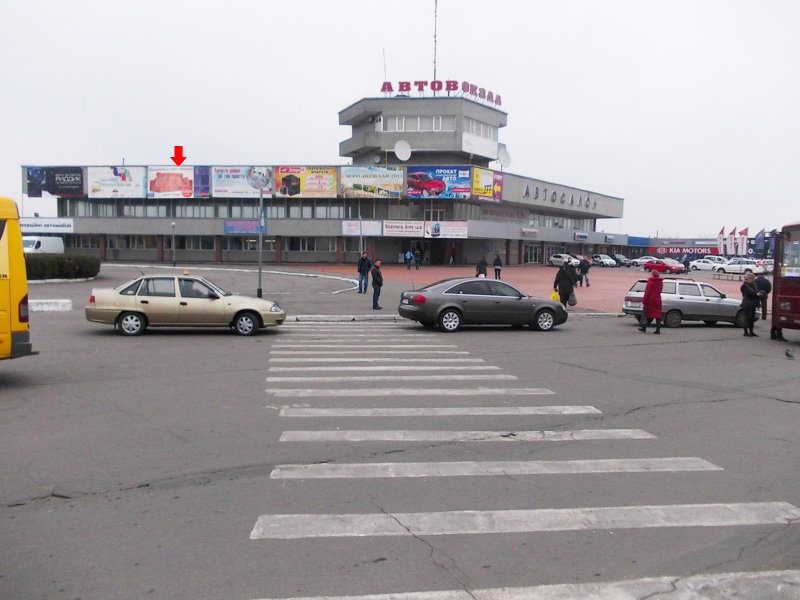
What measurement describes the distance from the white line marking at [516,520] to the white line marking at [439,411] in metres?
3.26

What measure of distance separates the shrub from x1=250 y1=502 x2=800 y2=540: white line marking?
3102 centimetres

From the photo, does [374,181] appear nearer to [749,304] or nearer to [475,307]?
[475,307]

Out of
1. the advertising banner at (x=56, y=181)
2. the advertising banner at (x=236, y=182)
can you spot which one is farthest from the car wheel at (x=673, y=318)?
the advertising banner at (x=56, y=181)

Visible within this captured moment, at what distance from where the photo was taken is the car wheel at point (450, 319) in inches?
716

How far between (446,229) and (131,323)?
4341 centimetres

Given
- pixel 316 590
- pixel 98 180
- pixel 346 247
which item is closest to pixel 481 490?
pixel 316 590

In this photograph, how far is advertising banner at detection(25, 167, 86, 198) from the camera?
61406 mm

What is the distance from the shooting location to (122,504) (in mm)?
5211

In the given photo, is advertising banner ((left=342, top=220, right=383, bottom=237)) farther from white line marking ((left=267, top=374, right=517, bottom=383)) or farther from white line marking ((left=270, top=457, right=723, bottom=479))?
white line marking ((left=270, top=457, right=723, bottom=479))

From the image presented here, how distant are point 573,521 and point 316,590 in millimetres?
2075

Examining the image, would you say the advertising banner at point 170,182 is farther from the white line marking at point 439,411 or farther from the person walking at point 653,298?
the white line marking at point 439,411

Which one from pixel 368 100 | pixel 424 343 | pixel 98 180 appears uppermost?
pixel 368 100

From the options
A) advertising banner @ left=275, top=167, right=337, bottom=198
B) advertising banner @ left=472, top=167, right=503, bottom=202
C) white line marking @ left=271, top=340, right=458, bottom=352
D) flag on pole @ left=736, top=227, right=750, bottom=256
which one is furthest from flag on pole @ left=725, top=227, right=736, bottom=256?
white line marking @ left=271, top=340, right=458, bottom=352

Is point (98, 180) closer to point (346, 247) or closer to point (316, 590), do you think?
point (346, 247)
